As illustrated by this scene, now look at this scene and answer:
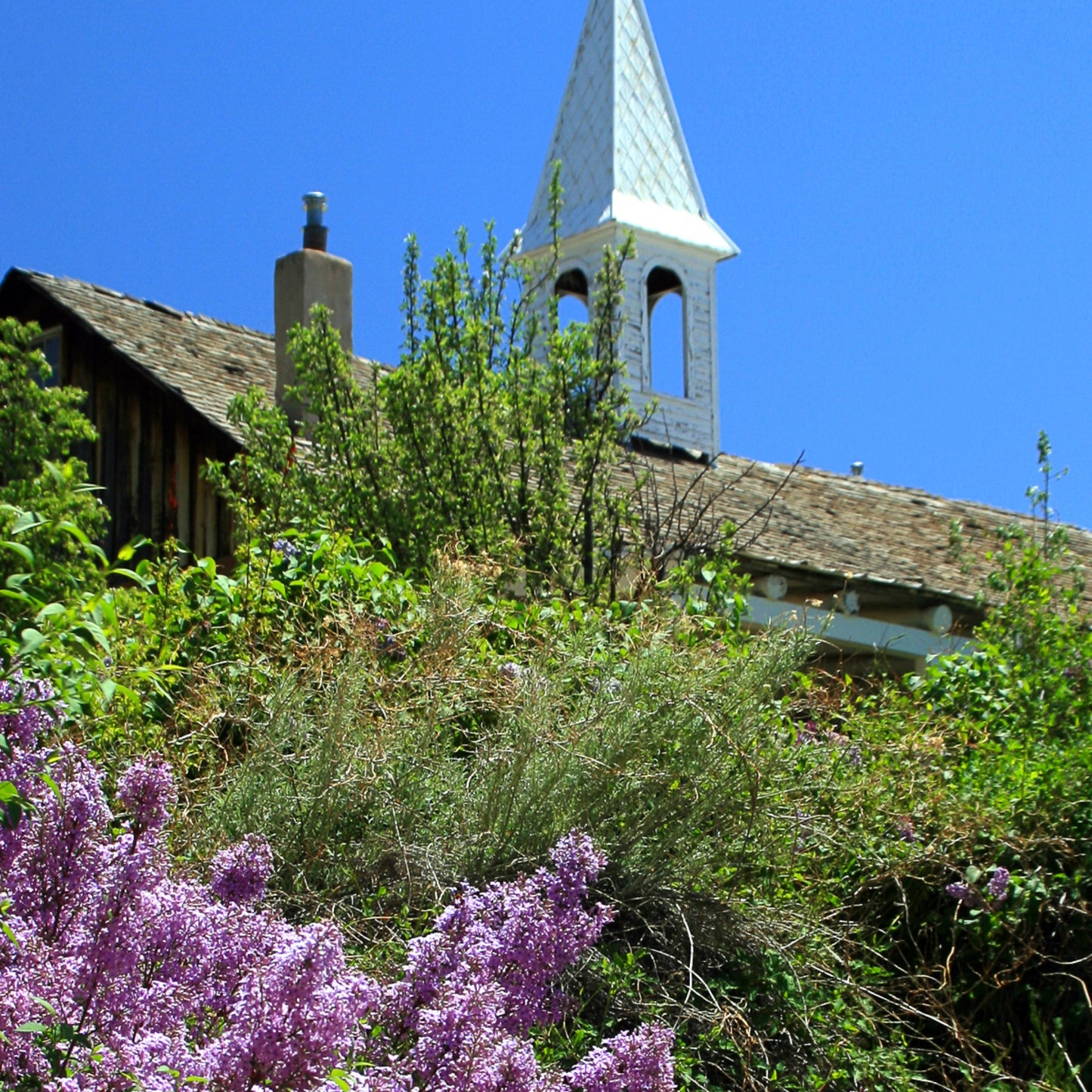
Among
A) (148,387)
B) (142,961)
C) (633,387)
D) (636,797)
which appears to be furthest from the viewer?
(633,387)

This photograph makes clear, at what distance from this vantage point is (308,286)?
11.1 m

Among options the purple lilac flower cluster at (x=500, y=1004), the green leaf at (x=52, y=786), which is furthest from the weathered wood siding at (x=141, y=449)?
the purple lilac flower cluster at (x=500, y=1004)

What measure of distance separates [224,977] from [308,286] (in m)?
9.04

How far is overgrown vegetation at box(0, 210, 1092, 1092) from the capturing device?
334 cm

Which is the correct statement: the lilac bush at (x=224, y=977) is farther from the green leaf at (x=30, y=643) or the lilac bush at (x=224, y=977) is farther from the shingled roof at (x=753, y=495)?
the shingled roof at (x=753, y=495)

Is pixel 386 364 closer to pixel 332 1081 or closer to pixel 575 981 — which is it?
pixel 575 981

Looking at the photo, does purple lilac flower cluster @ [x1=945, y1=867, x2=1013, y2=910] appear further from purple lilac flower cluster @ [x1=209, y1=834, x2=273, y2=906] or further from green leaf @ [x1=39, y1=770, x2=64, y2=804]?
green leaf @ [x1=39, y1=770, x2=64, y2=804]

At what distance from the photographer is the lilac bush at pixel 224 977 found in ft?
6.70

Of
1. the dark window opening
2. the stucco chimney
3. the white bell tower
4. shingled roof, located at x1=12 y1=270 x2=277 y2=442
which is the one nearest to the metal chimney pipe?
the stucco chimney

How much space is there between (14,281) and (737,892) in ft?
35.7

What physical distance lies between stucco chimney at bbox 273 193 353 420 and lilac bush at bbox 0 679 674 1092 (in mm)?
8309

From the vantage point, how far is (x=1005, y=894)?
388 centimetres

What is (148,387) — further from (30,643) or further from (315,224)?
(30,643)

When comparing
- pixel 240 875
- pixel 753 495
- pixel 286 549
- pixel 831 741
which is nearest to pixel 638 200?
pixel 753 495
